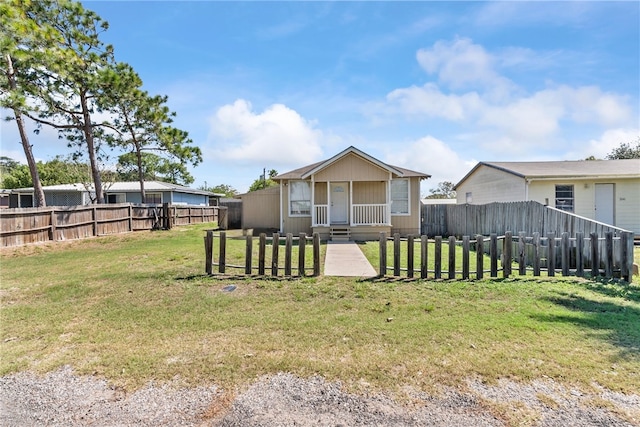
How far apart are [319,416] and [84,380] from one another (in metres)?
2.25

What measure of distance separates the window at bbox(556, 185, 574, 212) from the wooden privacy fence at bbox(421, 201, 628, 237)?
153 inches

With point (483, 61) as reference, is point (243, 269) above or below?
below

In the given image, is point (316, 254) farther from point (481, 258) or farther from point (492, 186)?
point (492, 186)

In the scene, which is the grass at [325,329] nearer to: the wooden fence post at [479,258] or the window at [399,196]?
the wooden fence post at [479,258]

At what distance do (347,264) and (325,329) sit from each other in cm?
448

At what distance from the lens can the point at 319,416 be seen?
2580 millimetres

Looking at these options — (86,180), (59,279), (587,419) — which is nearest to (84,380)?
(587,419)

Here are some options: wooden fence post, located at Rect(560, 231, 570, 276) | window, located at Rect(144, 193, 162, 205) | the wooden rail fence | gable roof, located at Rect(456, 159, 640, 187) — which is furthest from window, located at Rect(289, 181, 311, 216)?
window, located at Rect(144, 193, 162, 205)

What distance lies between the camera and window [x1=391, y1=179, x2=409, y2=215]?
16516mm

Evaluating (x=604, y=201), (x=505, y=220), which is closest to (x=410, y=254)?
(x=505, y=220)

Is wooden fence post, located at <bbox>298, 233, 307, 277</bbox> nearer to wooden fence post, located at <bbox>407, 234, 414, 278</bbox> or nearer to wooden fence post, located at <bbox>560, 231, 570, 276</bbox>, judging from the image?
wooden fence post, located at <bbox>407, 234, 414, 278</bbox>

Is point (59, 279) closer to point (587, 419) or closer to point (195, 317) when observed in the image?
point (195, 317)

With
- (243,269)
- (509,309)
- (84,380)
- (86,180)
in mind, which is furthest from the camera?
(86,180)

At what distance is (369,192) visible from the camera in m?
16.6
